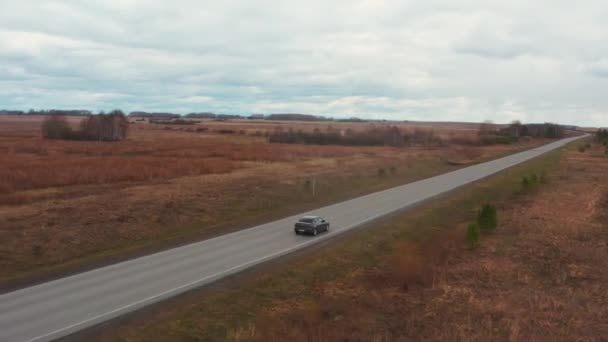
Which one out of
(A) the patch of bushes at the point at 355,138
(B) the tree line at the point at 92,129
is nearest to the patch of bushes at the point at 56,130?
(B) the tree line at the point at 92,129

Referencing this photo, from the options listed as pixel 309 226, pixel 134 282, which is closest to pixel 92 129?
pixel 309 226

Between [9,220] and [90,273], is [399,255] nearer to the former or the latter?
[90,273]

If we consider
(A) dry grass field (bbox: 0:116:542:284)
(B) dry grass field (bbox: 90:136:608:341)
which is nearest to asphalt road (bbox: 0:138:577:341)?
(B) dry grass field (bbox: 90:136:608:341)

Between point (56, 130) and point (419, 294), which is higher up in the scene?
point (56, 130)

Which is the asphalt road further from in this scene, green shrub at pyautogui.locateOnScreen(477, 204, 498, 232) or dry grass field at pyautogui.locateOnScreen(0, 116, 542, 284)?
green shrub at pyautogui.locateOnScreen(477, 204, 498, 232)

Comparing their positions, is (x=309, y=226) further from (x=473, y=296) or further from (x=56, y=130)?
(x=56, y=130)

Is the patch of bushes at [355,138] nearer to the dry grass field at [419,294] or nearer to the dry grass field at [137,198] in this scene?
the dry grass field at [137,198]
